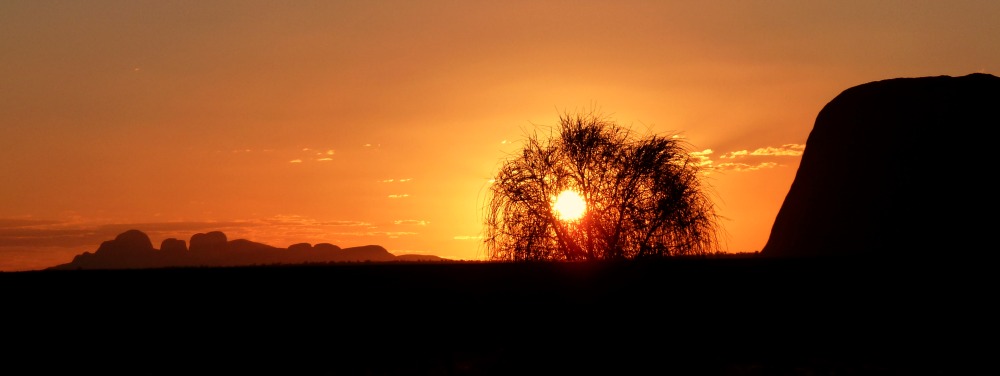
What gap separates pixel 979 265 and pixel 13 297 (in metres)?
13.1

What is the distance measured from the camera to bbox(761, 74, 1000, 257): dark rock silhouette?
25.2m

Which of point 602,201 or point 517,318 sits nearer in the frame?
point 517,318

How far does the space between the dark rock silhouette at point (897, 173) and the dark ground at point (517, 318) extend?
12.9 meters

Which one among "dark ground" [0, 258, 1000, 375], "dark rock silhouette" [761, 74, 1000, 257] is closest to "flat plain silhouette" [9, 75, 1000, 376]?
"dark ground" [0, 258, 1000, 375]

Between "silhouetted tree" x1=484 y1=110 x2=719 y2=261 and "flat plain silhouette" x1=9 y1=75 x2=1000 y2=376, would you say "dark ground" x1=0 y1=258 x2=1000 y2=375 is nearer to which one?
"flat plain silhouette" x1=9 y1=75 x2=1000 y2=376

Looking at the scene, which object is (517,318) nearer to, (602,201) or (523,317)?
(523,317)

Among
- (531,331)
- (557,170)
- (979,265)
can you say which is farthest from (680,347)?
(557,170)

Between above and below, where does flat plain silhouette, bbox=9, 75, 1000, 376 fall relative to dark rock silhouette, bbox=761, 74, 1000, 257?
below

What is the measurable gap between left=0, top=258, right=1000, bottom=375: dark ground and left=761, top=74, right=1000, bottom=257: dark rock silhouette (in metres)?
12.9

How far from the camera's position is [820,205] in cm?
2786

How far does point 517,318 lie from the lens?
1236cm

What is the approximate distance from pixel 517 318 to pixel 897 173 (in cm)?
1802

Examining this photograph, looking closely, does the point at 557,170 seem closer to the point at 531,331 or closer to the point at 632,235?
the point at 632,235

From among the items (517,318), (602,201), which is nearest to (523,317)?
(517,318)
